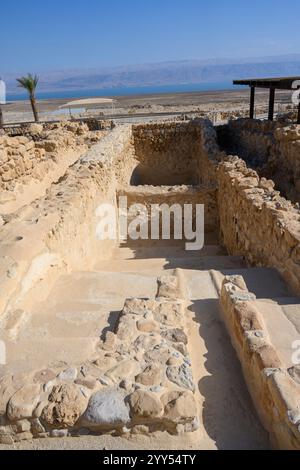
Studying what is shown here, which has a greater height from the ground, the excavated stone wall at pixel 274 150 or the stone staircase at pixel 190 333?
the excavated stone wall at pixel 274 150

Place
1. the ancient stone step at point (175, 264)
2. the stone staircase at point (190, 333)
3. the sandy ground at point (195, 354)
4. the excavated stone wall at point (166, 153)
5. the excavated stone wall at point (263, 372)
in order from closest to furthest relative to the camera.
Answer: the excavated stone wall at point (263, 372), the sandy ground at point (195, 354), the stone staircase at point (190, 333), the ancient stone step at point (175, 264), the excavated stone wall at point (166, 153)

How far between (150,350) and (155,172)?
13.4 metres

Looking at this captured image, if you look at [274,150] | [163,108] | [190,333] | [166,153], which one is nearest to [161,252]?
[190,333]

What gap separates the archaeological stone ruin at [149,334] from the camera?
87.4 inches

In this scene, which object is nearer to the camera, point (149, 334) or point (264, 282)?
point (149, 334)

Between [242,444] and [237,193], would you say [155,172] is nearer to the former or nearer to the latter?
[237,193]

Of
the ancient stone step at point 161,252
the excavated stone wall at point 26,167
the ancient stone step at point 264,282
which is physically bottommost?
the ancient stone step at point 161,252

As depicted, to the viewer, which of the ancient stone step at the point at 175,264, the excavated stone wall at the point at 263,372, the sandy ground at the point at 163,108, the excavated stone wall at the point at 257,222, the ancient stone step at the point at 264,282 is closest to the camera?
the excavated stone wall at the point at 263,372

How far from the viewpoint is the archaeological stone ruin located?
2.22m

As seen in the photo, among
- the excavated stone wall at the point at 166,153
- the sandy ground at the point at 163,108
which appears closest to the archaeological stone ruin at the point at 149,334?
the excavated stone wall at the point at 166,153

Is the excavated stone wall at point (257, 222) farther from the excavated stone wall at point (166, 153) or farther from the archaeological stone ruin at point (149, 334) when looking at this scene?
the excavated stone wall at point (166, 153)

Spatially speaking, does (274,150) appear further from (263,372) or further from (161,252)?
(263,372)

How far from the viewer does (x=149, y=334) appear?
9.53 feet
